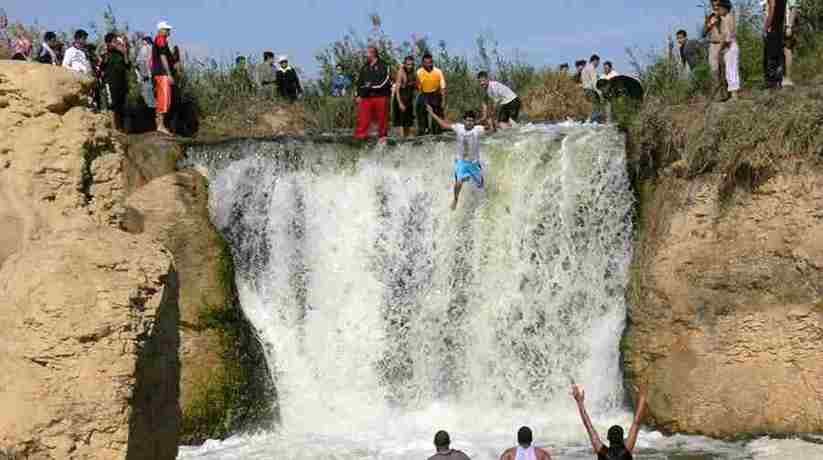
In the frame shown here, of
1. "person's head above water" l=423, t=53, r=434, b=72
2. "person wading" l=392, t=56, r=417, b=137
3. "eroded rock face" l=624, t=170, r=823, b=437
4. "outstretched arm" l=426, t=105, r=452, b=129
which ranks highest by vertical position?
"person's head above water" l=423, t=53, r=434, b=72

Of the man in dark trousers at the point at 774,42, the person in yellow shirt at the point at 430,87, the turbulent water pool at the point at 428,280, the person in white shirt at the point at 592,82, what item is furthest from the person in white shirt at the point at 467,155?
the person in white shirt at the point at 592,82

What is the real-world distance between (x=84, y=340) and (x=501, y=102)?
1312cm

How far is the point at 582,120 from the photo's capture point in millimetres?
22312

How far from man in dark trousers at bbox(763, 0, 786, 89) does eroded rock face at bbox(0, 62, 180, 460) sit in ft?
30.7

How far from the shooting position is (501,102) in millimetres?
20266

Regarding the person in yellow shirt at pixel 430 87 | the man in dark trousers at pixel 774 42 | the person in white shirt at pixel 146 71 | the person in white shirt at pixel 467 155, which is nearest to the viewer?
the man in dark trousers at pixel 774 42

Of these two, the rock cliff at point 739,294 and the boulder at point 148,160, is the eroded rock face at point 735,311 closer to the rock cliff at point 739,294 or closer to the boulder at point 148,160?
the rock cliff at point 739,294

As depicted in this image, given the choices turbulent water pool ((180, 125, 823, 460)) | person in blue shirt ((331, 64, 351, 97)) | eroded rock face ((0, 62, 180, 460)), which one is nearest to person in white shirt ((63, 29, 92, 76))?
turbulent water pool ((180, 125, 823, 460))

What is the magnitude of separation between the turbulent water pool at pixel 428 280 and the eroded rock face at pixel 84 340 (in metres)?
6.73

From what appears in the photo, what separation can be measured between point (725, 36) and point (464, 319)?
4503 millimetres

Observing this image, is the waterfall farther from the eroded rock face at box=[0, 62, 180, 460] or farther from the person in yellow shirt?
the eroded rock face at box=[0, 62, 180, 460]

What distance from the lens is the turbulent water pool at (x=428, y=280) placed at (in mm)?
15773

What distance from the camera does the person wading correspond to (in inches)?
778

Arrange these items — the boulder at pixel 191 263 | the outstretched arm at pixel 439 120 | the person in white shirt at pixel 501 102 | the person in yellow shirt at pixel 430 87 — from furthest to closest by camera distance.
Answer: the person in white shirt at pixel 501 102
the person in yellow shirt at pixel 430 87
the outstretched arm at pixel 439 120
the boulder at pixel 191 263
